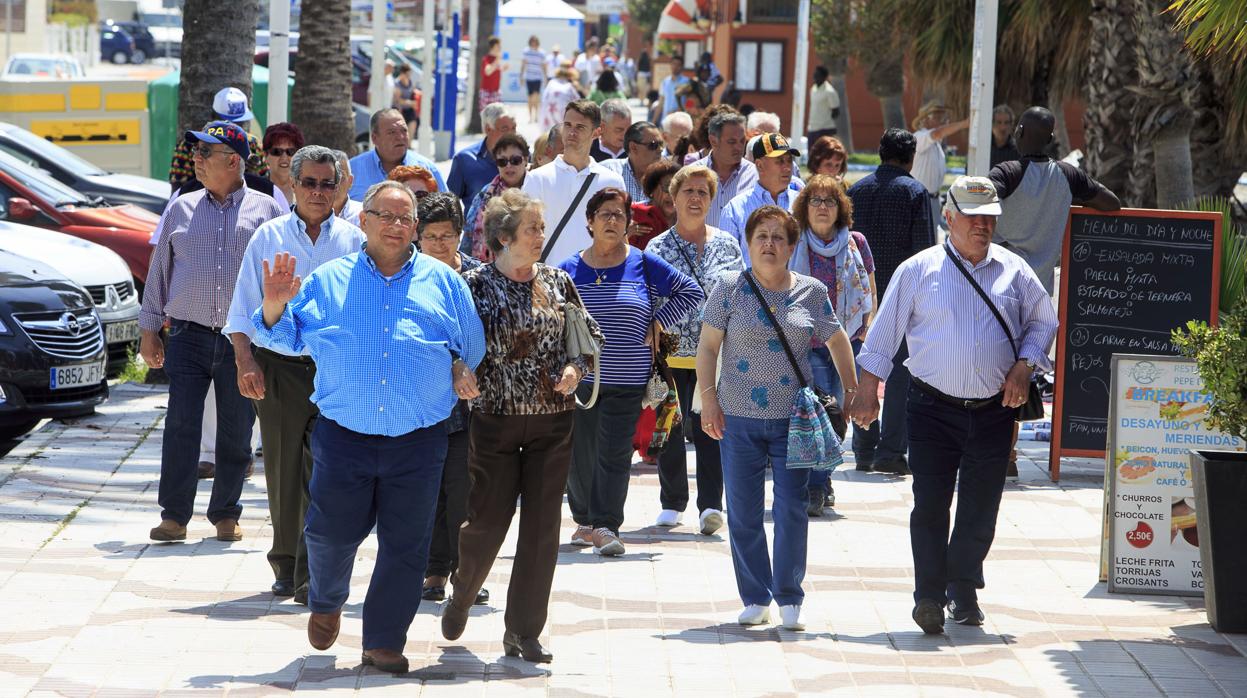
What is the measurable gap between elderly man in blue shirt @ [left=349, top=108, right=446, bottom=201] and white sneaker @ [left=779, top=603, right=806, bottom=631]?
12.8ft

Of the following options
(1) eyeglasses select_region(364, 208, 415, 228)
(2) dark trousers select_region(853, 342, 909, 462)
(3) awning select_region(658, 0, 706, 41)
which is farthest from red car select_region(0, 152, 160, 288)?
(3) awning select_region(658, 0, 706, 41)

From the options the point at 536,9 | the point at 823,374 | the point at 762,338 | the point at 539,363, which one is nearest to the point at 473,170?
the point at 823,374

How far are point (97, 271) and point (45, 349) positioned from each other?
Answer: 5.66ft

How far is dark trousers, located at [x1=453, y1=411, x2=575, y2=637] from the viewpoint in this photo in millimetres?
6273

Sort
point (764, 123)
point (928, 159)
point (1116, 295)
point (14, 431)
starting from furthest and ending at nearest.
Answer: point (928, 159) < point (764, 123) < point (14, 431) < point (1116, 295)

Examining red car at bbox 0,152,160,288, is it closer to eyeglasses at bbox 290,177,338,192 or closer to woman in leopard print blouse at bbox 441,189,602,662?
eyeglasses at bbox 290,177,338,192

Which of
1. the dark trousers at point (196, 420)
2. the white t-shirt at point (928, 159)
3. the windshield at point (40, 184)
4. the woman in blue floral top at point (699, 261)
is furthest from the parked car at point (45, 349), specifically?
the white t-shirt at point (928, 159)

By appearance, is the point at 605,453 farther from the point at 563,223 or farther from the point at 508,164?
the point at 508,164

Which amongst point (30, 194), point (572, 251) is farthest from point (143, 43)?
point (572, 251)

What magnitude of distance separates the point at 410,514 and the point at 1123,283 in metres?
5.34

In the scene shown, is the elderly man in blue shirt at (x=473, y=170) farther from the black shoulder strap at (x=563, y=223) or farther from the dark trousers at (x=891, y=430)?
the dark trousers at (x=891, y=430)

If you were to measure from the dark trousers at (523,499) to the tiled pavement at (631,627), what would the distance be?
263mm

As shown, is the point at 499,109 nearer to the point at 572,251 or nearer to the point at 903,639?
the point at 572,251

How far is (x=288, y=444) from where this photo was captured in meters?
6.88
